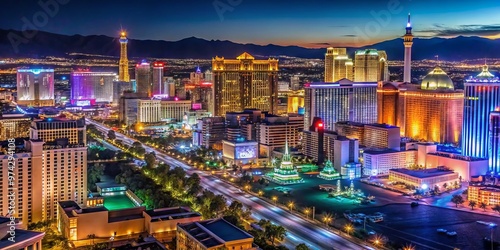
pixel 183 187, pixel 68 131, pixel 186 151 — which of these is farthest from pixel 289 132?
pixel 68 131

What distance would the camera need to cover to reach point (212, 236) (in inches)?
693

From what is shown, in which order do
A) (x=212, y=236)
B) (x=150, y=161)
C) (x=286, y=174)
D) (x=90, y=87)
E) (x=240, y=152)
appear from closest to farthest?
(x=212, y=236), (x=286, y=174), (x=150, y=161), (x=240, y=152), (x=90, y=87)

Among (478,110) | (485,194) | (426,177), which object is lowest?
(485,194)

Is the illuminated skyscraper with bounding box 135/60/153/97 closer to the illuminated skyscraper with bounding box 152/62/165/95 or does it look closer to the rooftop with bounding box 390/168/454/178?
the illuminated skyscraper with bounding box 152/62/165/95

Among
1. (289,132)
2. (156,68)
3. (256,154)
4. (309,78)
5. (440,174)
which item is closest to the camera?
(440,174)

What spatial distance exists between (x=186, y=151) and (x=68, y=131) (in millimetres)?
12918

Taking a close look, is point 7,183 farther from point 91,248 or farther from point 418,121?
point 418,121

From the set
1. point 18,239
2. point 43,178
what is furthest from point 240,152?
point 18,239

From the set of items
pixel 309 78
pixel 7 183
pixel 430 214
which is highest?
pixel 309 78

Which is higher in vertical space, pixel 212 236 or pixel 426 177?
pixel 212 236

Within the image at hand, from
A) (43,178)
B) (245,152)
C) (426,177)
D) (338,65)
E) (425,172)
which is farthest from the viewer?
(338,65)

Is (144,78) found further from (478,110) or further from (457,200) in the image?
(457,200)

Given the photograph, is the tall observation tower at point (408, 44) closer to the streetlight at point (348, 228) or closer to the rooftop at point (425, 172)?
the rooftop at point (425, 172)

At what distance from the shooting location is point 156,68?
65.4 meters
